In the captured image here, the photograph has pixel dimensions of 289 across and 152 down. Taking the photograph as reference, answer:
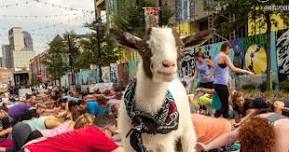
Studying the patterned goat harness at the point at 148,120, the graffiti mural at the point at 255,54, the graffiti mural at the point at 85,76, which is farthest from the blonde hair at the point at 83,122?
the graffiti mural at the point at 85,76

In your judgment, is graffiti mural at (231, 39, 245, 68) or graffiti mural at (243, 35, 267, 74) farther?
graffiti mural at (231, 39, 245, 68)

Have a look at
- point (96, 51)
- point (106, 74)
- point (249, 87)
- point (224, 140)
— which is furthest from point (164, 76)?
point (96, 51)

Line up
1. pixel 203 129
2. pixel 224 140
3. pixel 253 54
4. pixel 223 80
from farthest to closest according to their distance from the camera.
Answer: pixel 253 54 < pixel 223 80 < pixel 203 129 < pixel 224 140

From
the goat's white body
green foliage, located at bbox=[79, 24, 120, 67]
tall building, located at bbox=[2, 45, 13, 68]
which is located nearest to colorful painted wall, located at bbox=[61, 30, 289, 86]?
the goat's white body

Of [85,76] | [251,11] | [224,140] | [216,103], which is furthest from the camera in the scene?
[85,76]

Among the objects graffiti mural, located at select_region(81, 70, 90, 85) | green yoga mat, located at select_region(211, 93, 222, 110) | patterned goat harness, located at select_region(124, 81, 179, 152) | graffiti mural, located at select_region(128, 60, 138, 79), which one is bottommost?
graffiti mural, located at select_region(81, 70, 90, 85)

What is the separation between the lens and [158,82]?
12.2 feet

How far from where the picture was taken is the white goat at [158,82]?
11.8 feet

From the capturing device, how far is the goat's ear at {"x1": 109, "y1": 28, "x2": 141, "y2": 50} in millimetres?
3723

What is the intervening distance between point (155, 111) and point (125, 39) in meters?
0.63

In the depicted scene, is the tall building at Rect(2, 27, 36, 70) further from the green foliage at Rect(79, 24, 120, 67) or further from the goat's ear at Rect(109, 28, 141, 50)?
the goat's ear at Rect(109, 28, 141, 50)

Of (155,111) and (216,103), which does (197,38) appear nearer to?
(155,111)

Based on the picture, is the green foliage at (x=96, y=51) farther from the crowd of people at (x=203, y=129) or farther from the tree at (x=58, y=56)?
the crowd of people at (x=203, y=129)

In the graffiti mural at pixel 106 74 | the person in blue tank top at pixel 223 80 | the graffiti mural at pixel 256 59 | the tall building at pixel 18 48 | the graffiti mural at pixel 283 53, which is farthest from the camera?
the tall building at pixel 18 48
